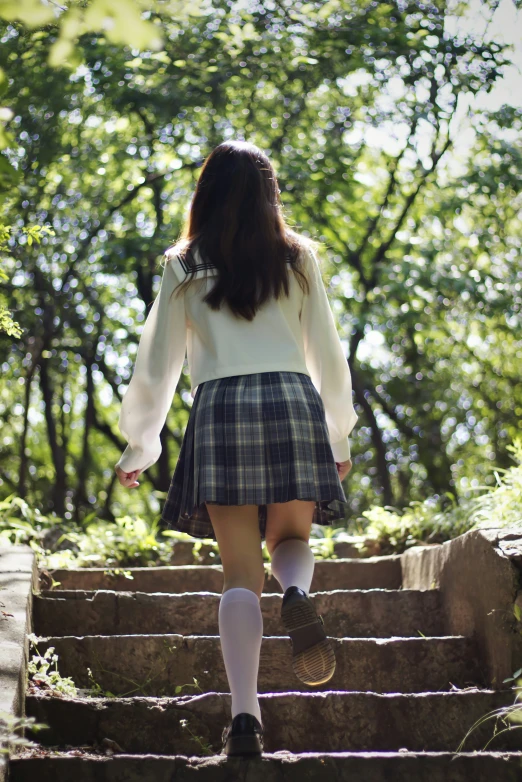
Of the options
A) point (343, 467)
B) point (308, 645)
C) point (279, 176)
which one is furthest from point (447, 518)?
point (279, 176)

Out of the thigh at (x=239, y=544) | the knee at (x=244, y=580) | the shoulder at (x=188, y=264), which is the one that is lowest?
the knee at (x=244, y=580)

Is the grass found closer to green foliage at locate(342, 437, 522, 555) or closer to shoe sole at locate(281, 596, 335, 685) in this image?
green foliage at locate(342, 437, 522, 555)

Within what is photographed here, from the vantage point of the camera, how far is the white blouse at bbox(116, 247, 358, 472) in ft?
8.08

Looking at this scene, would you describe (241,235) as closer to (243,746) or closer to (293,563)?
(293,563)

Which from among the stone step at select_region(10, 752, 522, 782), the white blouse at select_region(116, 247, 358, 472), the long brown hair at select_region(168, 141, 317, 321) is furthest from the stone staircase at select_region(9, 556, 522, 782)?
the long brown hair at select_region(168, 141, 317, 321)

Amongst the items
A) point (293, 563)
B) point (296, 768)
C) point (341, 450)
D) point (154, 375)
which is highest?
point (154, 375)

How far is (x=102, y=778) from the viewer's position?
213 centimetres

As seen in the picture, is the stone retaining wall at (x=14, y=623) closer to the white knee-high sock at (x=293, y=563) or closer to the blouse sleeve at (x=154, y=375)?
the blouse sleeve at (x=154, y=375)

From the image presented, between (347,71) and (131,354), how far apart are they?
4779 millimetres

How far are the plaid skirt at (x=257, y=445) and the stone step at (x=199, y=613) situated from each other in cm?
123

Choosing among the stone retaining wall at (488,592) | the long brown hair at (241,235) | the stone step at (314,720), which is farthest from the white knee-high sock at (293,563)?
the stone retaining wall at (488,592)

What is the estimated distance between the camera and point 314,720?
270 centimetres

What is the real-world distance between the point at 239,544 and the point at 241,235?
3.05ft

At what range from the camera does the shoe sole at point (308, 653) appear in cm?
217
